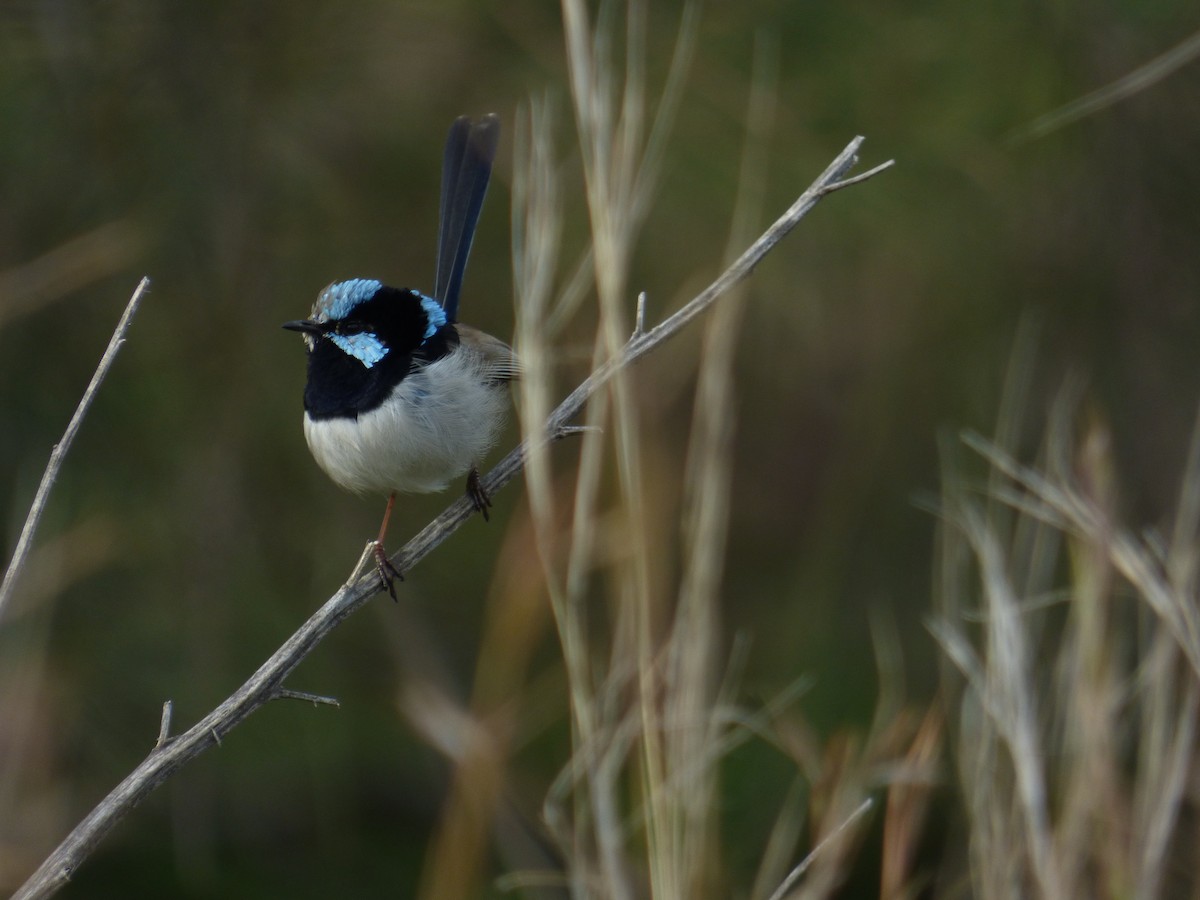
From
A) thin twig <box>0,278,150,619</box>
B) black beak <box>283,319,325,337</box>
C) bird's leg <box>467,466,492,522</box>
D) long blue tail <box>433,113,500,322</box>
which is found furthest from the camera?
long blue tail <box>433,113,500,322</box>

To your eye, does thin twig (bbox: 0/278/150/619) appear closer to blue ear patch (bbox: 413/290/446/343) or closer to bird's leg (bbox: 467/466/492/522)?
bird's leg (bbox: 467/466/492/522)

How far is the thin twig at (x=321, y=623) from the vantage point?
143 centimetres

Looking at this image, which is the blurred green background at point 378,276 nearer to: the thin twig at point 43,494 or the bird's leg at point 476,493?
the bird's leg at point 476,493

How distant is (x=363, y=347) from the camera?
2615 mm

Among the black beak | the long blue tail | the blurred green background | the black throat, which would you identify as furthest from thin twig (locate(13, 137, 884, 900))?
the blurred green background

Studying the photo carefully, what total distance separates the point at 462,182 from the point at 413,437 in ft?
2.01

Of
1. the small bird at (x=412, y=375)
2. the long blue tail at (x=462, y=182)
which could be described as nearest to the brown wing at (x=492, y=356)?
the small bird at (x=412, y=375)

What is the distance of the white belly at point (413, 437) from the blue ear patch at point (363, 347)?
10 cm

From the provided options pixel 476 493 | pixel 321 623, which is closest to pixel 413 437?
pixel 476 493

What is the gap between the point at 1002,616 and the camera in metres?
2.07

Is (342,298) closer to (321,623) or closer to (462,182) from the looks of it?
(462,182)

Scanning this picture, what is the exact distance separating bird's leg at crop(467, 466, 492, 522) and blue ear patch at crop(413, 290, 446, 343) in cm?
32

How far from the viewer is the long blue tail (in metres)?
2.74

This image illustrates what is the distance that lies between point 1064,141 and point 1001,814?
2009 mm
